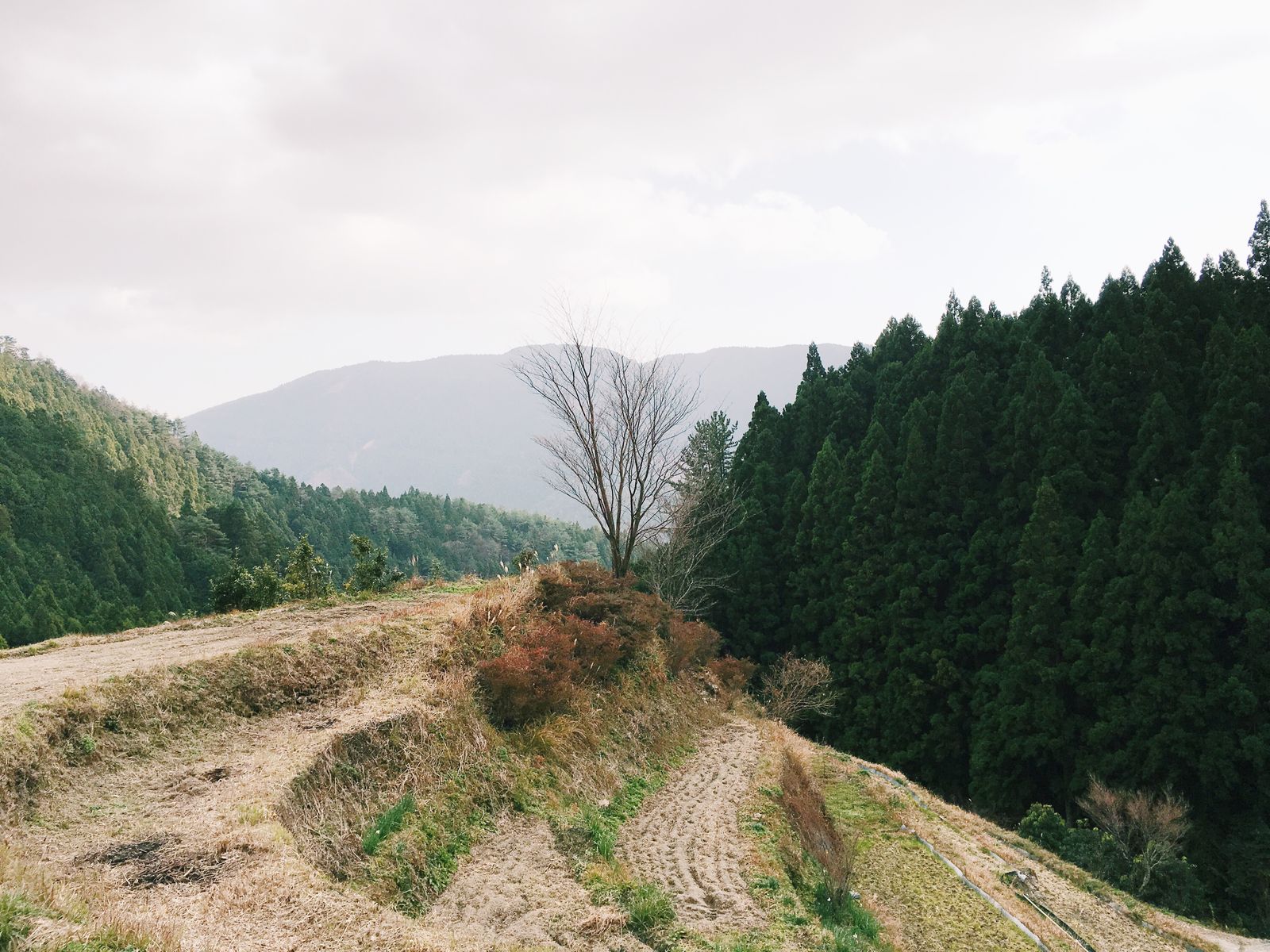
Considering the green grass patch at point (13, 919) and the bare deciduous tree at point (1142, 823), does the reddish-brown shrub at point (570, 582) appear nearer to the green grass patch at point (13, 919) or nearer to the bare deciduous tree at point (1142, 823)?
the green grass patch at point (13, 919)

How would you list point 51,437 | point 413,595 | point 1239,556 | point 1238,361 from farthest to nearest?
1. point 51,437
2. point 1238,361
3. point 1239,556
4. point 413,595

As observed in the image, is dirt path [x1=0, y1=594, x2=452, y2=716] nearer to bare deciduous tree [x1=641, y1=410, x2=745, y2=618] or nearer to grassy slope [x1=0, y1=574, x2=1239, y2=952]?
grassy slope [x1=0, y1=574, x2=1239, y2=952]

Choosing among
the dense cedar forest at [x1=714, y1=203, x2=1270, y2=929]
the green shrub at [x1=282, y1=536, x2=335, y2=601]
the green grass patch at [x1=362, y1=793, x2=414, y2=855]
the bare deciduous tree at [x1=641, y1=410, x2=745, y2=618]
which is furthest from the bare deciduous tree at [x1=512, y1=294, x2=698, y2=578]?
the dense cedar forest at [x1=714, y1=203, x2=1270, y2=929]

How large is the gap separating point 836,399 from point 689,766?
28.1 m

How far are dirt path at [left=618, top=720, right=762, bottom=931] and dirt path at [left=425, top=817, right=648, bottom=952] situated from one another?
1052 millimetres

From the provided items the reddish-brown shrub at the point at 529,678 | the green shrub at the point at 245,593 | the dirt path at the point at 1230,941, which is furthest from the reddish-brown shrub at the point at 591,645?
the dirt path at the point at 1230,941

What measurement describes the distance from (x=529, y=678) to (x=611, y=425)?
9.12m

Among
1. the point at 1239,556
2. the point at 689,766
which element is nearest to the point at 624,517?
the point at 689,766

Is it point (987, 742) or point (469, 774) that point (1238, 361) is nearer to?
point (987, 742)

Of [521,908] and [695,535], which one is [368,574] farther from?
[695,535]

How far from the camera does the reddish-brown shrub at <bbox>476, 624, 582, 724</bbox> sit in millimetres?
9633

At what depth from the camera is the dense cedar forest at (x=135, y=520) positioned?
1955 inches

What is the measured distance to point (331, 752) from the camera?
6961 mm

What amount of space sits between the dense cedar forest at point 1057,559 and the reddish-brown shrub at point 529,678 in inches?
704
